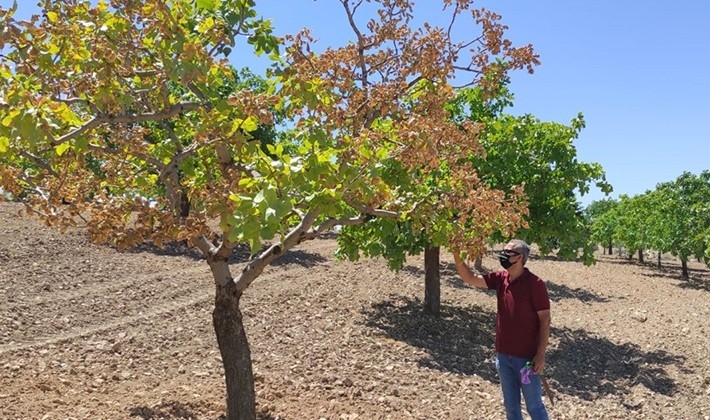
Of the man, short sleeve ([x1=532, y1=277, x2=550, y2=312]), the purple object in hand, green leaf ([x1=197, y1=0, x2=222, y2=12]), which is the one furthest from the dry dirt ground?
green leaf ([x1=197, y1=0, x2=222, y2=12])

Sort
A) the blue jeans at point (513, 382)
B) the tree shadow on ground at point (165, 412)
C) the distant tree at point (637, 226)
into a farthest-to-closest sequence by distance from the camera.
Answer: the distant tree at point (637, 226), the tree shadow on ground at point (165, 412), the blue jeans at point (513, 382)

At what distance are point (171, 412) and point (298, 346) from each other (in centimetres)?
342

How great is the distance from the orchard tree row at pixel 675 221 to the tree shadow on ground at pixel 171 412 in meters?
24.7

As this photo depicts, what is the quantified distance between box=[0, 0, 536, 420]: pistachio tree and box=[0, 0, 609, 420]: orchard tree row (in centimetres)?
2

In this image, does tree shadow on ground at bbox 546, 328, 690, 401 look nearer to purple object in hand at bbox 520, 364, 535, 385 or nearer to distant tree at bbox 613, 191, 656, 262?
purple object in hand at bbox 520, 364, 535, 385

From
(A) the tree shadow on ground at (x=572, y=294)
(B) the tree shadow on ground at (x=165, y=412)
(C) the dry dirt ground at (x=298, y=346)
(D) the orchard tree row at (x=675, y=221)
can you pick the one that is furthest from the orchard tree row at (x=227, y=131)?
(D) the orchard tree row at (x=675, y=221)

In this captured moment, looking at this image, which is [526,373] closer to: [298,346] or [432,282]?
[298,346]

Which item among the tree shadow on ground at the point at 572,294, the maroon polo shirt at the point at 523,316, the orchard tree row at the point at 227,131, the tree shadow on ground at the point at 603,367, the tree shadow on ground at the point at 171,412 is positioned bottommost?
the tree shadow on ground at the point at 603,367

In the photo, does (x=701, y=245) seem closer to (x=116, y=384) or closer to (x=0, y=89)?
(x=116, y=384)

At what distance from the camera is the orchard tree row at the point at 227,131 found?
372 cm

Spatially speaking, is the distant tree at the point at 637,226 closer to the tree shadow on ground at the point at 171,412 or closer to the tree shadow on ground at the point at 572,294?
the tree shadow on ground at the point at 572,294

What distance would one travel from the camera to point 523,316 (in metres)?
5.66

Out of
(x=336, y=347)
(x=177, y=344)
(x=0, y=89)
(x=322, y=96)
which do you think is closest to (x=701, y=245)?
(x=336, y=347)

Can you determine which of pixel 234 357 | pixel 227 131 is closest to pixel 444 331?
pixel 234 357
